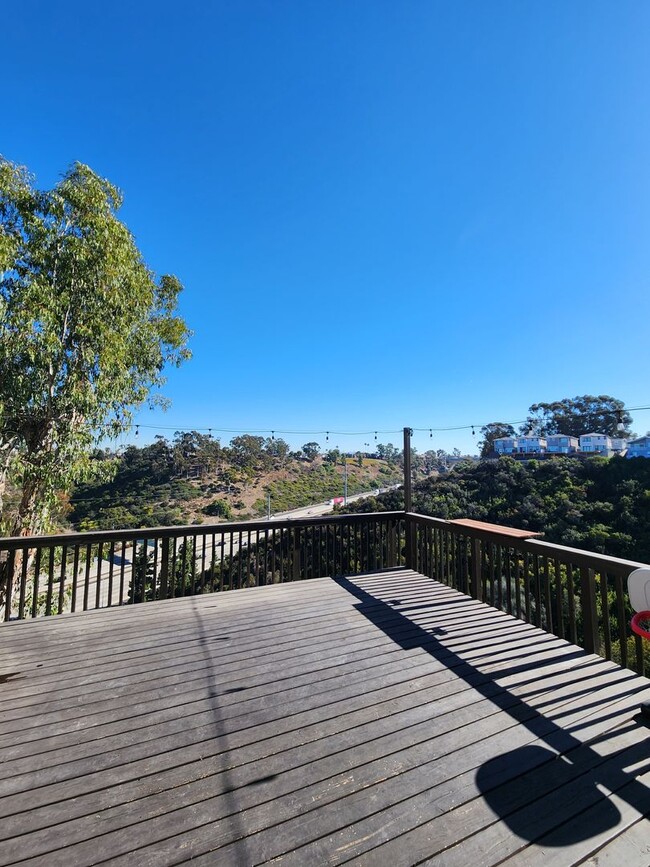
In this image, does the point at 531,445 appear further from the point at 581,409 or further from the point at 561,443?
the point at 581,409

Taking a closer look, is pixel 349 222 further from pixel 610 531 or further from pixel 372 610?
pixel 610 531

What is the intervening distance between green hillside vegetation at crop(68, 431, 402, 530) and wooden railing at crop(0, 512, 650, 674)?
49.8ft

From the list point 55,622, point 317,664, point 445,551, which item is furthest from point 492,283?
point 55,622

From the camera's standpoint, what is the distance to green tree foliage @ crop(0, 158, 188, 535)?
4.11m

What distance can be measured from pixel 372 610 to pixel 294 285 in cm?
1037

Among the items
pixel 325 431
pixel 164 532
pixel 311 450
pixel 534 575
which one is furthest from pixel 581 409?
pixel 164 532

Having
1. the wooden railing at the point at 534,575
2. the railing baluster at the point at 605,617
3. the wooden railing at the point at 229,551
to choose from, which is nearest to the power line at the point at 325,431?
the wooden railing at the point at 229,551

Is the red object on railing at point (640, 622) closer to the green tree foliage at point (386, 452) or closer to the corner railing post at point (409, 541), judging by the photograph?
the corner railing post at point (409, 541)

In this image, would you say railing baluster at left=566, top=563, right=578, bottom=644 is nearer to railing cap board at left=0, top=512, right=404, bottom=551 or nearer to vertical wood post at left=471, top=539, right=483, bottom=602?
vertical wood post at left=471, top=539, right=483, bottom=602

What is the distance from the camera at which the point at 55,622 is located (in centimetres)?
299

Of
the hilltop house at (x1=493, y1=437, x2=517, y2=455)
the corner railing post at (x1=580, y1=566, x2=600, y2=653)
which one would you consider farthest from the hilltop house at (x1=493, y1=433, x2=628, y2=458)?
the corner railing post at (x1=580, y1=566, x2=600, y2=653)

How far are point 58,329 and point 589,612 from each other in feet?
19.5

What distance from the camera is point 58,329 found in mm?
4383

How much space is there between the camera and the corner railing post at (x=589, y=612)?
92.6 inches
